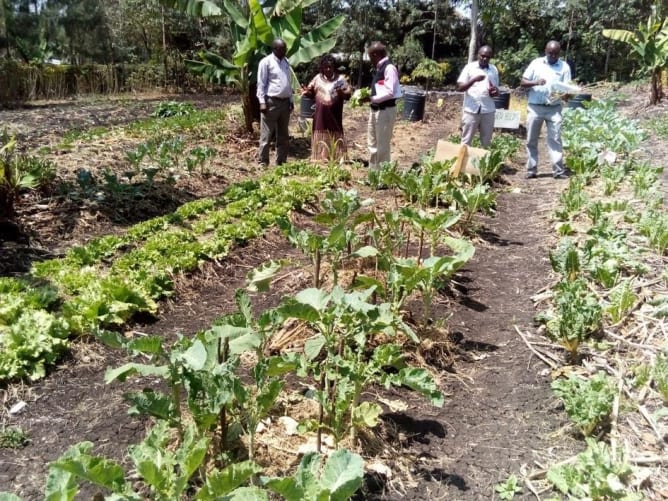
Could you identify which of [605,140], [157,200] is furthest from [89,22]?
[605,140]

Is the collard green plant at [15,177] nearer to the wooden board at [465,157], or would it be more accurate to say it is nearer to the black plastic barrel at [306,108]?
the wooden board at [465,157]

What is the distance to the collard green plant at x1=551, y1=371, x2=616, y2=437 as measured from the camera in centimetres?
273

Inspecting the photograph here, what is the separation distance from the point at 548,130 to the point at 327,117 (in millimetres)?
3378

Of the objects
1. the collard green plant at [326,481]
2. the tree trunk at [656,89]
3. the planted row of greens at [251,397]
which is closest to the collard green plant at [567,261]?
the planted row of greens at [251,397]

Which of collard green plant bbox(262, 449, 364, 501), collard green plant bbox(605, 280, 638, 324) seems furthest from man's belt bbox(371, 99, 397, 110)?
collard green plant bbox(262, 449, 364, 501)

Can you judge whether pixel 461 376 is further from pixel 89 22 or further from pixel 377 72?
pixel 89 22

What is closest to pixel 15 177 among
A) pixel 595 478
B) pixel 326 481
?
pixel 326 481

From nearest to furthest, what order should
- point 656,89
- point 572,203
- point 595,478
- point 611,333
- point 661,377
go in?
point 595,478 < point 661,377 < point 611,333 < point 572,203 < point 656,89

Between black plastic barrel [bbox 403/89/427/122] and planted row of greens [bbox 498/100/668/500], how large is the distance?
367 inches

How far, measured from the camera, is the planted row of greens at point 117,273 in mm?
3455

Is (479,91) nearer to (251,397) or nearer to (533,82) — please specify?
(533,82)

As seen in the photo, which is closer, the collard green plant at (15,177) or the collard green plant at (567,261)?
the collard green plant at (567,261)

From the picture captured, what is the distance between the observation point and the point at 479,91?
7.94m

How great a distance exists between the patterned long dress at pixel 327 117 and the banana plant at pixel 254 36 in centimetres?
194
